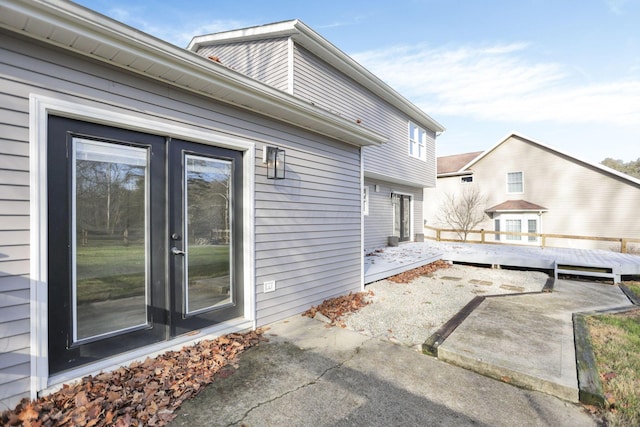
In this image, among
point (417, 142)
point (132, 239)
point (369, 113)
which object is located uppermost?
point (369, 113)

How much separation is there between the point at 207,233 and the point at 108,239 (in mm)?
960

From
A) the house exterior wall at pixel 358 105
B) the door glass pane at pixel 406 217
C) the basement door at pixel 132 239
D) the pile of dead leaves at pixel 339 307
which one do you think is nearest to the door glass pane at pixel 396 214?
the house exterior wall at pixel 358 105

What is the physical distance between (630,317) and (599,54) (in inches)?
322

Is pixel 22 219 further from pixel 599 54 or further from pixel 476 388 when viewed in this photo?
pixel 599 54

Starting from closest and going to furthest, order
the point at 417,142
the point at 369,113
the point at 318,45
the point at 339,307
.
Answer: the point at 339,307
the point at 318,45
the point at 369,113
the point at 417,142

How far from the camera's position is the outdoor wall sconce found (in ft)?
12.6

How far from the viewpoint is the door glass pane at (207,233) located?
10.5ft

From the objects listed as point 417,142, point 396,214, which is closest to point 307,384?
point 396,214

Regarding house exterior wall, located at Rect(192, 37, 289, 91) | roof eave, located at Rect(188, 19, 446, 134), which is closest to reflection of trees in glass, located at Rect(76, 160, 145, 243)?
house exterior wall, located at Rect(192, 37, 289, 91)

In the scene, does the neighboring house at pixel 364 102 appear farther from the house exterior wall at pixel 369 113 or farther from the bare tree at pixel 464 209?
the bare tree at pixel 464 209

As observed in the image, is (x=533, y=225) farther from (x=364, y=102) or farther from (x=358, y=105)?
(x=358, y=105)

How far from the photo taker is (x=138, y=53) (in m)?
2.50

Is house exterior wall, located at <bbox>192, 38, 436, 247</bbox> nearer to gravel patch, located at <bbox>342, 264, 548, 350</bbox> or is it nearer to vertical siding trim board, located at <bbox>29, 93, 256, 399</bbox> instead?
gravel patch, located at <bbox>342, 264, 548, 350</bbox>

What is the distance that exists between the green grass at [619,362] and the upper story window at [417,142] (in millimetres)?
8555
